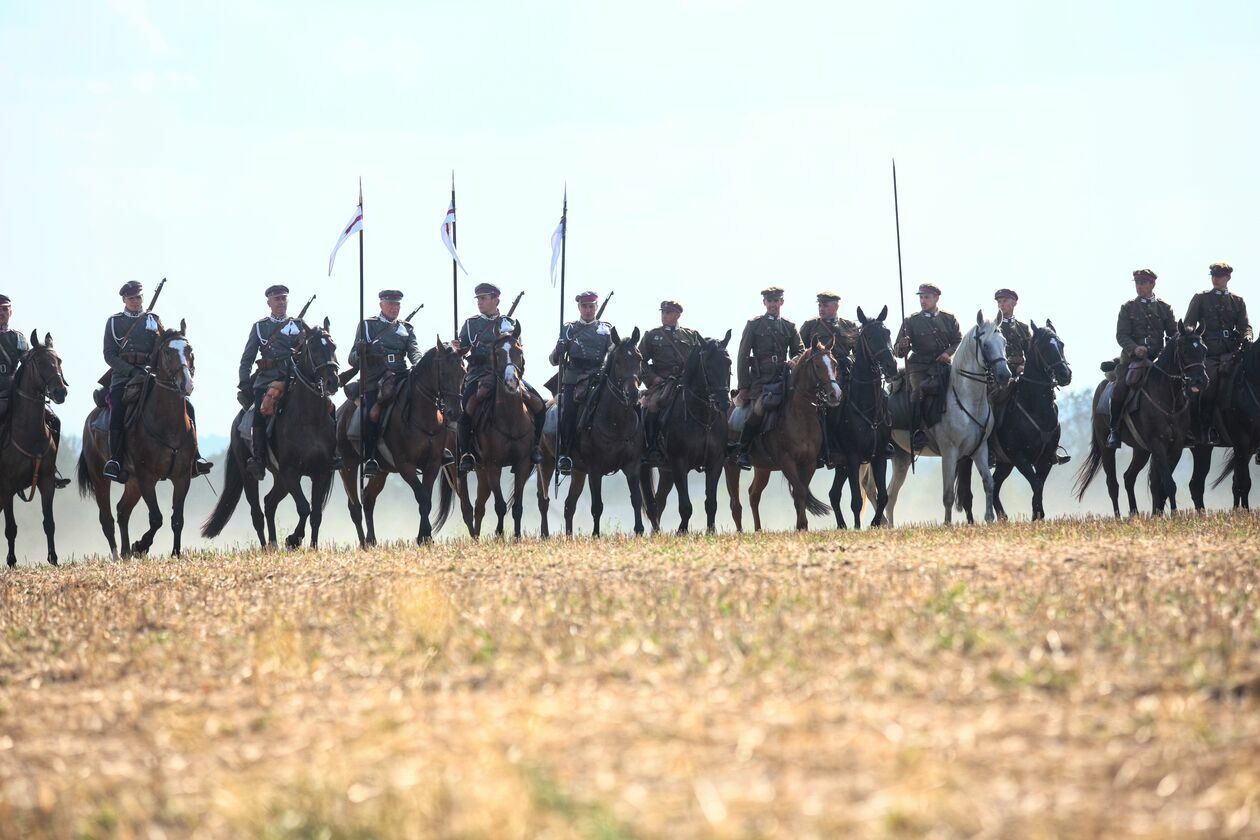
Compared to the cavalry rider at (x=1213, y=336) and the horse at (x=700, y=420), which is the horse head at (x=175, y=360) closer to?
the horse at (x=700, y=420)

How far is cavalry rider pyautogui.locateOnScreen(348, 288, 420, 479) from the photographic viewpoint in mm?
23234

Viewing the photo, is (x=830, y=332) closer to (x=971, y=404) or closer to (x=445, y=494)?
(x=971, y=404)

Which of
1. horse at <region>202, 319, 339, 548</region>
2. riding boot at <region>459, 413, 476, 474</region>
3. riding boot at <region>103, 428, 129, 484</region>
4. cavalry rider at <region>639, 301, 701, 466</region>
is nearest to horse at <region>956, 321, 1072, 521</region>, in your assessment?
cavalry rider at <region>639, 301, 701, 466</region>

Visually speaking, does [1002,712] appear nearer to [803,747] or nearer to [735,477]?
[803,747]

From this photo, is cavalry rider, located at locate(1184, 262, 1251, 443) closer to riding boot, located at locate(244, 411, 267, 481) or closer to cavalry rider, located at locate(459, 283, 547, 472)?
cavalry rider, located at locate(459, 283, 547, 472)

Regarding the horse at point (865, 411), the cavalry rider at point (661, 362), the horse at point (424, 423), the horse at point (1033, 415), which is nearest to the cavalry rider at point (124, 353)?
the horse at point (424, 423)

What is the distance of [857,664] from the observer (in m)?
8.58

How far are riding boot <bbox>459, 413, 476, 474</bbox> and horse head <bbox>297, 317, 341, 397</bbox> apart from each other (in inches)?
73.0

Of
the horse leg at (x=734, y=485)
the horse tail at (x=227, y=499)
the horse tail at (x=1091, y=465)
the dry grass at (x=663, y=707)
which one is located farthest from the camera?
the horse tail at (x=1091, y=465)

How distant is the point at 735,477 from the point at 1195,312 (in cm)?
743

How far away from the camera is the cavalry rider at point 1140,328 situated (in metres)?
24.8

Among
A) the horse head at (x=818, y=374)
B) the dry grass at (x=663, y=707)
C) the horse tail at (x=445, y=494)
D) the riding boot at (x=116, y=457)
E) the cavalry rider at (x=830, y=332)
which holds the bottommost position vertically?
the dry grass at (x=663, y=707)

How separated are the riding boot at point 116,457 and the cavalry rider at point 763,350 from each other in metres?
8.68

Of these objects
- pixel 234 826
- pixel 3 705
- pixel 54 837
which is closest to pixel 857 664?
pixel 234 826
